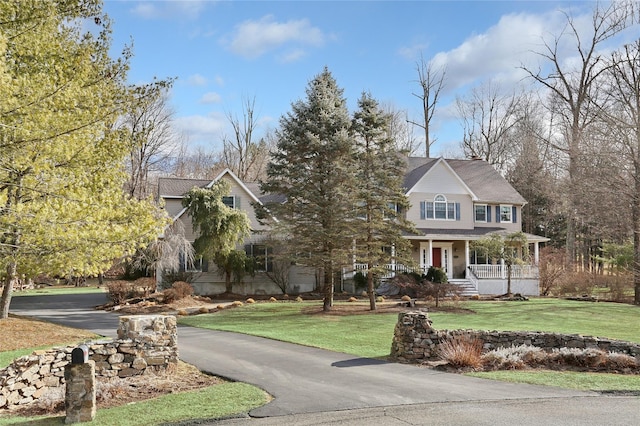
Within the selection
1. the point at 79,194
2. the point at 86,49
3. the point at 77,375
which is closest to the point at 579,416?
the point at 77,375

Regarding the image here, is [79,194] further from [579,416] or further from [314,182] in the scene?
[314,182]

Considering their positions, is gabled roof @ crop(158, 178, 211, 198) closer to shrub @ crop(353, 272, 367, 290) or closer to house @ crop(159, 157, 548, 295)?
house @ crop(159, 157, 548, 295)

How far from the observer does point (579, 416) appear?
26.3 ft

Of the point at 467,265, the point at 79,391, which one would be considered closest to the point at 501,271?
the point at 467,265

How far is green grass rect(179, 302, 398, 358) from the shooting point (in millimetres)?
15281

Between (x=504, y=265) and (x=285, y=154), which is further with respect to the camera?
(x=504, y=265)

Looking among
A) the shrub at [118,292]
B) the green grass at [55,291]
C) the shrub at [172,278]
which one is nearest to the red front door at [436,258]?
the shrub at [172,278]

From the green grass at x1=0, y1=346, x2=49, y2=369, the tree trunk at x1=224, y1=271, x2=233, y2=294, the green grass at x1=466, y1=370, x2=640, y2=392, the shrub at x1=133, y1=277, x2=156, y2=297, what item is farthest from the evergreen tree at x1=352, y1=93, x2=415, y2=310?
the green grass at x1=0, y1=346, x2=49, y2=369

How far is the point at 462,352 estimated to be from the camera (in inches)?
467

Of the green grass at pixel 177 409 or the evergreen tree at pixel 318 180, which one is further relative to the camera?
the evergreen tree at pixel 318 180

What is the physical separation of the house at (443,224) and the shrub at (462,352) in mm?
18685

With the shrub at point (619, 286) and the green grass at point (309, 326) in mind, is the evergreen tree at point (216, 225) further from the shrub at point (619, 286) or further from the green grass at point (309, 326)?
the shrub at point (619, 286)

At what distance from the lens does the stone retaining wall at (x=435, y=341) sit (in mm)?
12812

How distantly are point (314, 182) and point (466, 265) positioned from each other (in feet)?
46.8
